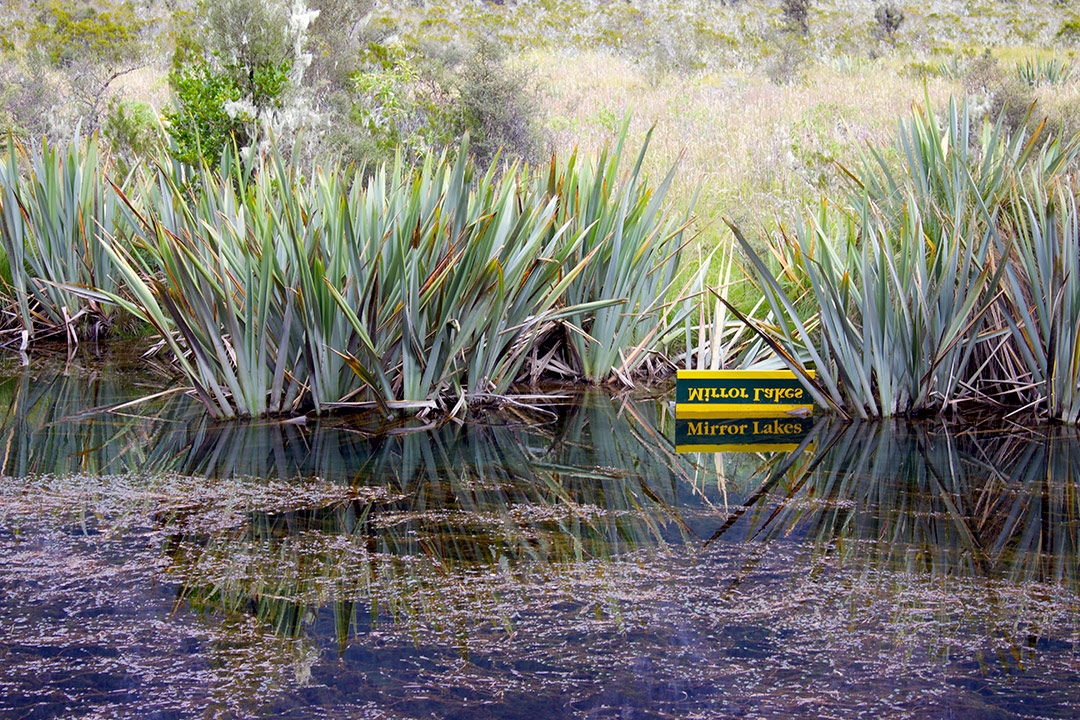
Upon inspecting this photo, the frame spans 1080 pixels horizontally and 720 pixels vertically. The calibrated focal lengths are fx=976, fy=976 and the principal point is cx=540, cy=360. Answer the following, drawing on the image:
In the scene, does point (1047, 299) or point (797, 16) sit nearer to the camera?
point (1047, 299)

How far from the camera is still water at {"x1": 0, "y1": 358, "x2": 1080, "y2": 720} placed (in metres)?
1.61

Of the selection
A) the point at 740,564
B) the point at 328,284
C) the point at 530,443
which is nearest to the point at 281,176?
the point at 328,284

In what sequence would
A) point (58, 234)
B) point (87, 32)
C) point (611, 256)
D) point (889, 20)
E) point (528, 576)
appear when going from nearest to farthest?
point (528, 576) < point (611, 256) < point (58, 234) < point (87, 32) < point (889, 20)

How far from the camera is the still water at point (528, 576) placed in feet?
5.28

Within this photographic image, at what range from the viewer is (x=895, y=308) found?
12.5 ft

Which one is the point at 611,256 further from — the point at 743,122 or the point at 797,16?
the point at 797,16

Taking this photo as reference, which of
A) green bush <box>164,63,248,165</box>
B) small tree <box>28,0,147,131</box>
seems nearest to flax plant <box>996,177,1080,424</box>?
green bush <box>164,63,248,165</box>

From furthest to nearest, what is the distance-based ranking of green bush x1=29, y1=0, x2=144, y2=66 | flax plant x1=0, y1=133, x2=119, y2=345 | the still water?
1. green bush x1=29, y1=0, x2=144, y2=66
2. flax plant x1=0, y1=133, x2=119, y2=345
3. the still water

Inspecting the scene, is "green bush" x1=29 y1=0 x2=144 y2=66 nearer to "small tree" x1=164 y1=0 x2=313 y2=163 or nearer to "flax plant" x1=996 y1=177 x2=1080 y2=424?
"small tree" x1=164 y1=0 x2=313 y2=163

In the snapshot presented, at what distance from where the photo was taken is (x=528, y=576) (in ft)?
6.94

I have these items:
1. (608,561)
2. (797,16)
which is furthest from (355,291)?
(797,16)

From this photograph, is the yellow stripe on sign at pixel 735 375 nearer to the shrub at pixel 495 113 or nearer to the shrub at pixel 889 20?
the shrub at pixel 495 113

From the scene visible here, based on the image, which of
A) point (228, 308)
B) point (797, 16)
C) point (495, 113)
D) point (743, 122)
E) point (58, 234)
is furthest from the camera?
point (797, 16)

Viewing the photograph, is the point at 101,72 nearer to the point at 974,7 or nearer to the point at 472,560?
the point at 472,560
